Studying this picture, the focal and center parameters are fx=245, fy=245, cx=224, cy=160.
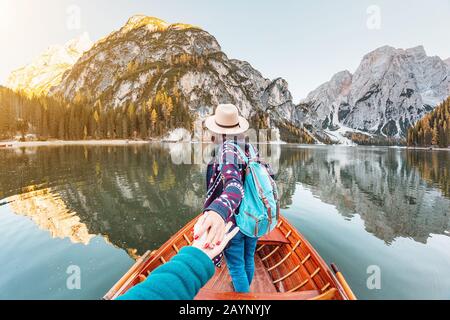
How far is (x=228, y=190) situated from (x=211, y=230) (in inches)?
34.2

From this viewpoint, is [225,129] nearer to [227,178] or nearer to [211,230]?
[227,178]

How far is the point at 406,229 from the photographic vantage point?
1531 centimetres

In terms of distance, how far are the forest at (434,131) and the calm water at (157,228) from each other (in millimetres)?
118068

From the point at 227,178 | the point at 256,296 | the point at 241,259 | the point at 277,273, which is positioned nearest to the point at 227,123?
the point at 227,178

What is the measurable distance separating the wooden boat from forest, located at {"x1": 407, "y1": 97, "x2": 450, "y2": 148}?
146 m

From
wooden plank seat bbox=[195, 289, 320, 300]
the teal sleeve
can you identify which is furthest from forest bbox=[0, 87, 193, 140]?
the teal sleeve

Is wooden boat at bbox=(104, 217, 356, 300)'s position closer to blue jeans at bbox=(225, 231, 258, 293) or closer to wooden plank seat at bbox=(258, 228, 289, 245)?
wooden plank seat at bbox=(258, 228, 289, 245)

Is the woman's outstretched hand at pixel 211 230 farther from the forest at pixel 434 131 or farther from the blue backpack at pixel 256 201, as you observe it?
the forest at pixel 434 131

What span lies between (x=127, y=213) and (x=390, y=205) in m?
21.3

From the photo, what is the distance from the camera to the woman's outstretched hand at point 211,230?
1770 mm

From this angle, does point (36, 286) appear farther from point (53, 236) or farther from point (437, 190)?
point (437, 190)

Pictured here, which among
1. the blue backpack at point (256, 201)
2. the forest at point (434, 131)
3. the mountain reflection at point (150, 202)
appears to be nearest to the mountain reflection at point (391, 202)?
the mountain reflection at point (150, 202)

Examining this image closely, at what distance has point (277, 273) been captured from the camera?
747 centimetres
